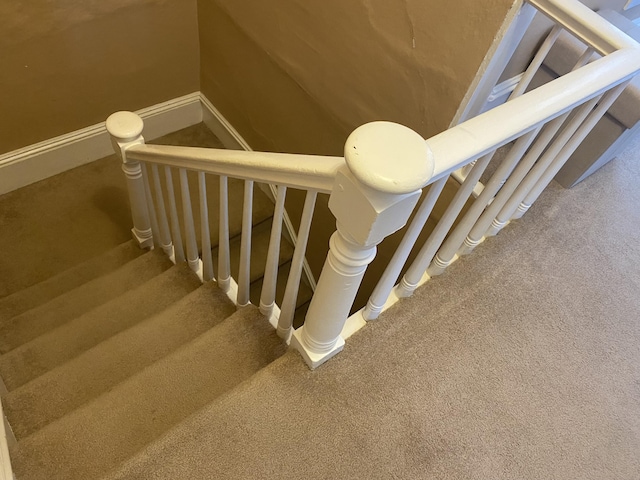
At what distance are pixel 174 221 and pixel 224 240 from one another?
15.3 inches

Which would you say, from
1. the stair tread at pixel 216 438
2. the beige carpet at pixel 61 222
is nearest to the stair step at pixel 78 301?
the beige carpet at pixel 61 222

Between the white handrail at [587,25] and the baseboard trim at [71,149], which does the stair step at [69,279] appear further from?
the white handrail at [587,25]

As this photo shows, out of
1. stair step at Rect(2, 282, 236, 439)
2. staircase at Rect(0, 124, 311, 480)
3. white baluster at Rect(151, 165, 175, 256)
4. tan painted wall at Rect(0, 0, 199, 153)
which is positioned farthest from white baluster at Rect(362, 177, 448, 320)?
tan painted wall at Rect(0, 0, 199, 153)

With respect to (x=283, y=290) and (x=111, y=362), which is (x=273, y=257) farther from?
(x=283, y=290)

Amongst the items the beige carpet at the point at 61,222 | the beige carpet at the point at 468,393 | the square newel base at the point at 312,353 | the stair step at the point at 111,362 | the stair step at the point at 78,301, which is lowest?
the beige carpet at the point at 61,222

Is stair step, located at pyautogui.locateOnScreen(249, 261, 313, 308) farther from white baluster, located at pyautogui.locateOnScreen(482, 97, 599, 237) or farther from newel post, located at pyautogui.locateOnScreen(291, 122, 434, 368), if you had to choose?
newel post, located at pyautogui.locateOnScreen(291, 122, 434, 368)

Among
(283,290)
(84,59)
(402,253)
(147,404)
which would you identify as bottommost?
(283,290)

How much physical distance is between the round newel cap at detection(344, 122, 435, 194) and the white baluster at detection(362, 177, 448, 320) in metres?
0.22

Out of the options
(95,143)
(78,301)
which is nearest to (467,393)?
(78,301)

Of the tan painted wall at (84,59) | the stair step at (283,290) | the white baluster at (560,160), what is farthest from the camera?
the stair step at (283,290)

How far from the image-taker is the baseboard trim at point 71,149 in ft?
8.66

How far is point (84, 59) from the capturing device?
2.50 meters

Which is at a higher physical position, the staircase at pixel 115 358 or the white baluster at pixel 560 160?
the white baluster at pixel 560 160

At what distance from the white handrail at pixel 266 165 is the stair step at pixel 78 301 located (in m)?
0.83
